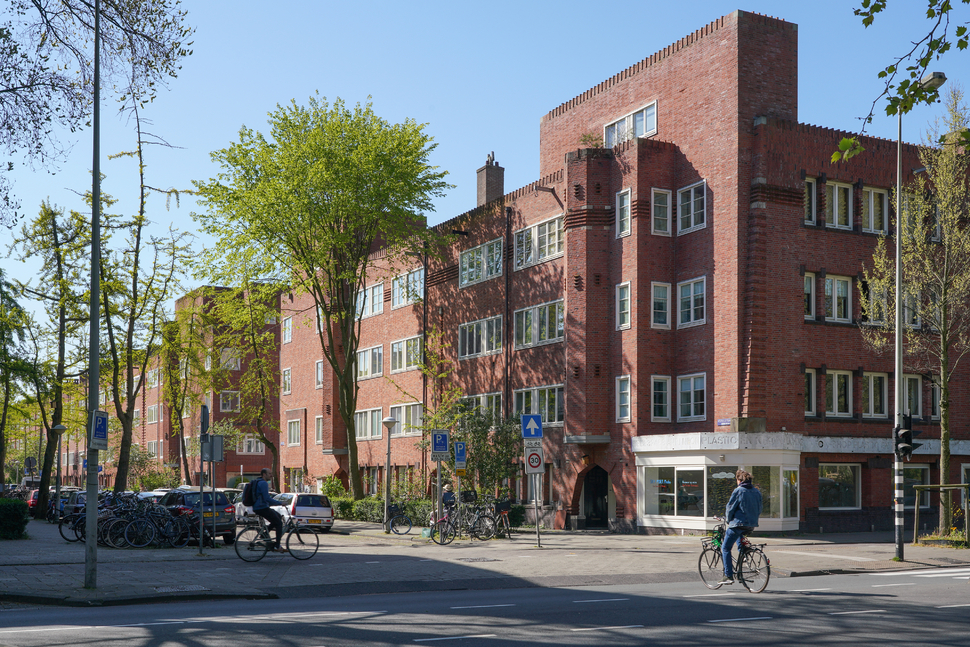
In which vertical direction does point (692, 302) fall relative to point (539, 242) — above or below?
below

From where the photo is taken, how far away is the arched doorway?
3794 centimetres

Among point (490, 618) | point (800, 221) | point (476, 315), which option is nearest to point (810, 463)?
point (800, 221)

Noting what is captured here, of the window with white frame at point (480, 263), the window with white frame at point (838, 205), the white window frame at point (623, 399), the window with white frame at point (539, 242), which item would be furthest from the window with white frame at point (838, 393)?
the window with white frame at point (480, 263)

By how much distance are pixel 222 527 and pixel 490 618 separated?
17.8 m

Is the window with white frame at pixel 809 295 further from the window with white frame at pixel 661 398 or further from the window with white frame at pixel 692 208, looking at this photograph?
the window with white frame at pixel 661 398

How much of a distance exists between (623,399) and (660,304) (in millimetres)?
3516

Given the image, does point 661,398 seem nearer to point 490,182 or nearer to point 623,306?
point 623,306

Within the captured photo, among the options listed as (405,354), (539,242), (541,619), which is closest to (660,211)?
(539,242)

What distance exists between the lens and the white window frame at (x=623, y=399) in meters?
35.1

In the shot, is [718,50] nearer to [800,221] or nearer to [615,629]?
[800,221]

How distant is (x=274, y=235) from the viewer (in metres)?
41.7

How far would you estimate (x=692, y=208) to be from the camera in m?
34.8

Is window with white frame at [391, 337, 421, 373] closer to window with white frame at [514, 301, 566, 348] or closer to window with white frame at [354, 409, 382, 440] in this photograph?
window with white frame at [354, 409, 382, 440]

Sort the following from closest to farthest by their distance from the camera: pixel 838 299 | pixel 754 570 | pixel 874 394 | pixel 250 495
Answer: pixel 754 570 → pixel 250 495 → pixel 838 299 → pixel 874 394
